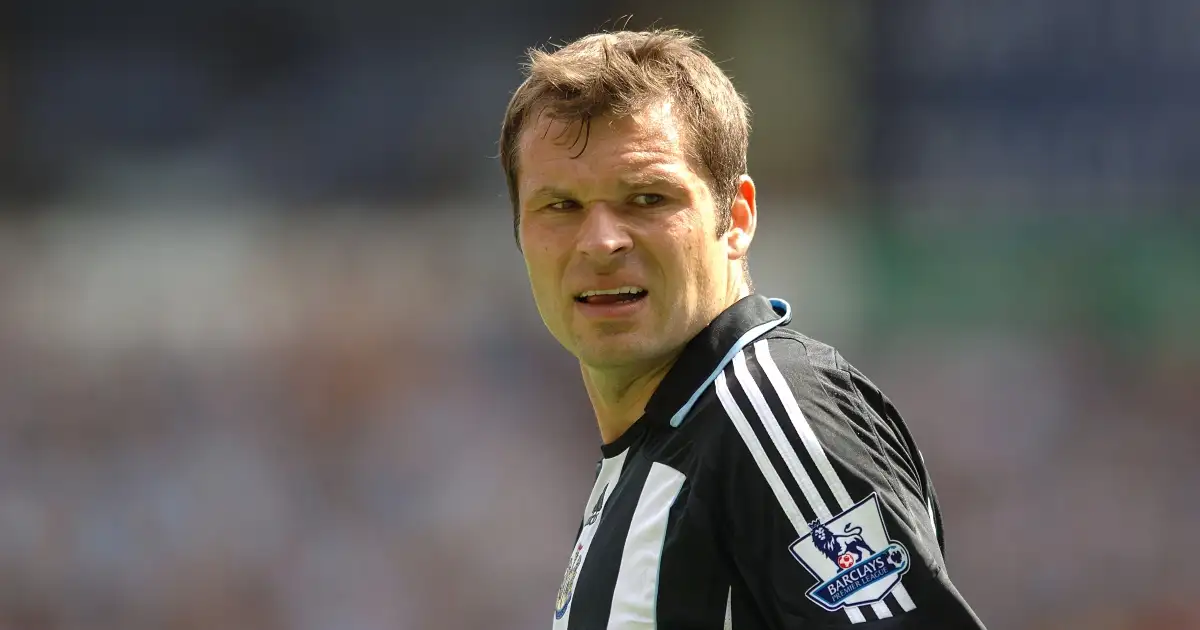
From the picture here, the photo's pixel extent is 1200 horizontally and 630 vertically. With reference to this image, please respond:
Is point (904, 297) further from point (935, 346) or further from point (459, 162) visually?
point (459, 162)

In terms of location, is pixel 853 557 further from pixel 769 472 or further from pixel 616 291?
pixel 616 291

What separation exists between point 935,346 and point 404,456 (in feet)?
8.57

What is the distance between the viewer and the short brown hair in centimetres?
165

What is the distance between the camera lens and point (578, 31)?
6.43m

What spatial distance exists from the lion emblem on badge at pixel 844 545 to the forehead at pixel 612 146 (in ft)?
1.77

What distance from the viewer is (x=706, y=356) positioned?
1.64 meters

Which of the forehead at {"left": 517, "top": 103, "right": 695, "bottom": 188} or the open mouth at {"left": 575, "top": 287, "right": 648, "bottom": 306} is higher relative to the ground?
the forehead at {"left": 517, "top": 103, "right": 695, "bottom": 188}

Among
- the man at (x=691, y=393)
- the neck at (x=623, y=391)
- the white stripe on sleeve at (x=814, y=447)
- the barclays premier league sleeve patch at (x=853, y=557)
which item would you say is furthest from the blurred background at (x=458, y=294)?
the barclays premier league sleeve patch at (x=853, y=557)

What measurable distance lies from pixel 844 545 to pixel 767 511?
0.31 ft

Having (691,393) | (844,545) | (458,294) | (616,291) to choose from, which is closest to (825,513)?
(844,545)

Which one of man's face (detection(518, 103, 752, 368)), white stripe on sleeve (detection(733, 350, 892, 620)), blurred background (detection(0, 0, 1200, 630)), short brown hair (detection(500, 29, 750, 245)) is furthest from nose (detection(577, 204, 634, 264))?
blurred background (detection(0, 0, 1200, 630))

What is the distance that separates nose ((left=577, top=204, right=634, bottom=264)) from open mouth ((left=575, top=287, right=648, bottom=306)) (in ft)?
0.15

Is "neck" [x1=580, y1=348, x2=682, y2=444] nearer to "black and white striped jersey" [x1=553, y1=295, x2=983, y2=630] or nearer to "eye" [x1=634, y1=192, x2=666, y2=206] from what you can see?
"black and white striped jersey" [x1=553, y1=295, x2=983, y2=630]

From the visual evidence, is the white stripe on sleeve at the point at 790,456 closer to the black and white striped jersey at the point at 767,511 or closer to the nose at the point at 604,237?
the black and white striped jersey at the point at 767,511
